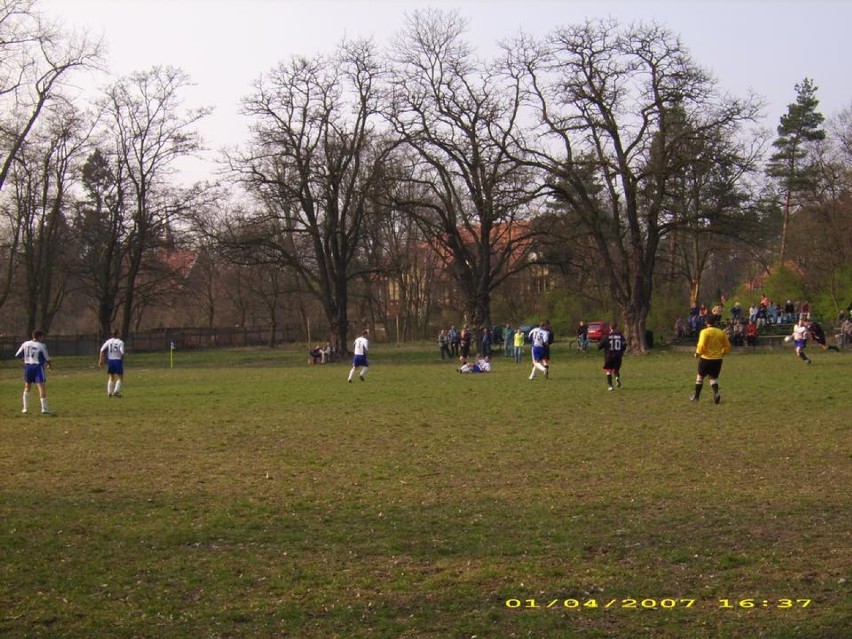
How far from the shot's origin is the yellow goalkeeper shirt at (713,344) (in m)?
19.4

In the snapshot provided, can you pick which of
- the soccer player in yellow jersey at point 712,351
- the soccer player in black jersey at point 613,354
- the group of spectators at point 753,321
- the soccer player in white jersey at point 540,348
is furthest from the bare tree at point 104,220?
the soccer player in yellow jersey at point 712,351

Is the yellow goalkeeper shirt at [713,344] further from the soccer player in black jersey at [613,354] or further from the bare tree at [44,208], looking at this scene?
the bare tree at [44,208]

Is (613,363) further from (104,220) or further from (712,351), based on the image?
(104,220)

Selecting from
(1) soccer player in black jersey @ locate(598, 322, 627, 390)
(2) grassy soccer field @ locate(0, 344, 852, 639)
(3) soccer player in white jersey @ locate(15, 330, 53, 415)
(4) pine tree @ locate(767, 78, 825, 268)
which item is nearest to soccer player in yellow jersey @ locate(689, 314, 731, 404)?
(2) grassy soccer field @ locate(0, 344, 852, 639)

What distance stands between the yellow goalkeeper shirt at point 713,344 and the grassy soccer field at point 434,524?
1.22 m

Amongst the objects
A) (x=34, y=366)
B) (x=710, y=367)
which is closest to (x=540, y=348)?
(x=710, y=367)

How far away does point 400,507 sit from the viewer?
973cm

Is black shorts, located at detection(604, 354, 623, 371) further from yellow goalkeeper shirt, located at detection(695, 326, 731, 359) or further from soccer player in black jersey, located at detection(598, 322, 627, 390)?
yellow goalkeeper shirt, located at detection(695, 326, 731, 359)

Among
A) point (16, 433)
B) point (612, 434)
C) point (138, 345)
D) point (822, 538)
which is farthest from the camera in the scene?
point (138, 345)

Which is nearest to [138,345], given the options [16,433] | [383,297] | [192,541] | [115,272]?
[115,272]

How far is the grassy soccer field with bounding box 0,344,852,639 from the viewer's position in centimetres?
631

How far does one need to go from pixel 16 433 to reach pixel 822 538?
44.0ft

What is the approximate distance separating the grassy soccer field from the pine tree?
4038 centimetres

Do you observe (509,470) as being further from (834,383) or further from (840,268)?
(840,268)
